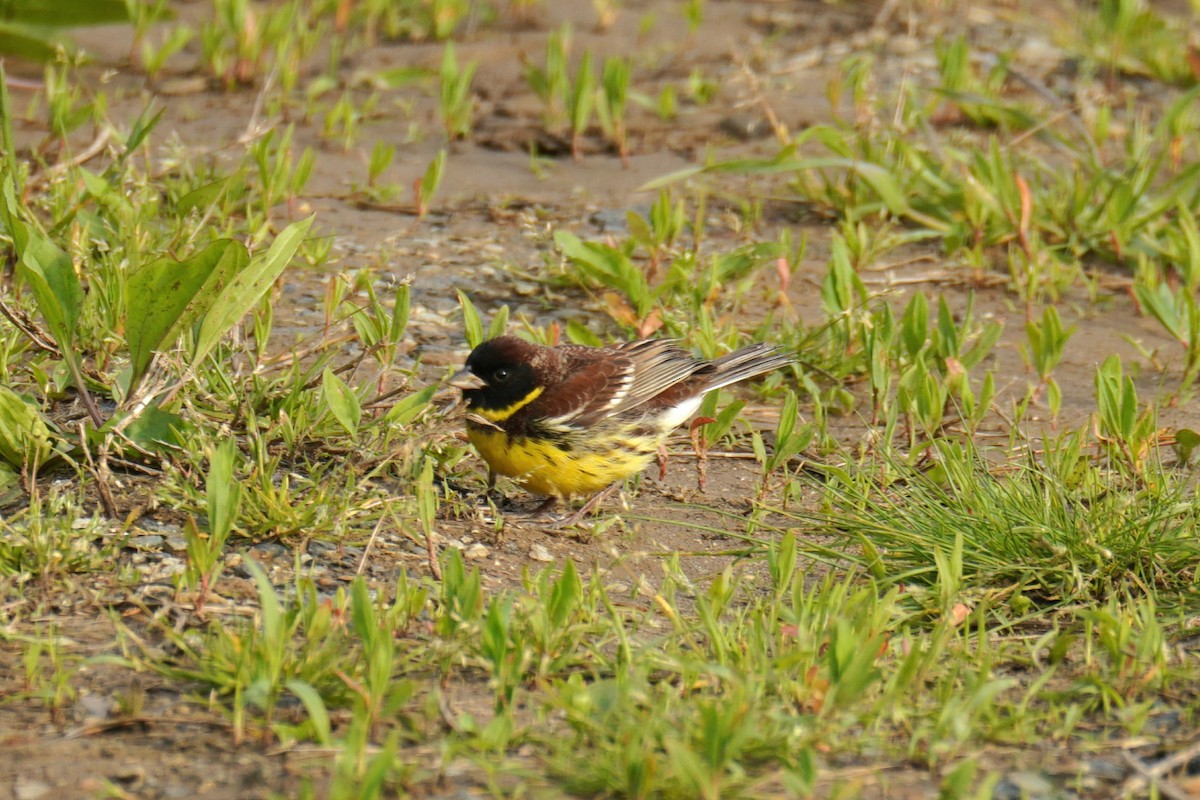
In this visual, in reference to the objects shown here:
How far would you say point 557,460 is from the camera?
5.16m

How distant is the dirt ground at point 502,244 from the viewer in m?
3.55

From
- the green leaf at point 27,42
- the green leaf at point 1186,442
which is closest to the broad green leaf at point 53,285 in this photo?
the green leaf at point 27,42

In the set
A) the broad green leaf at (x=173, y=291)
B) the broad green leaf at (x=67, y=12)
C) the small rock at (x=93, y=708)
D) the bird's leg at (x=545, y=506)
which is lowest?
the bird's leg at (x=545, y=506)

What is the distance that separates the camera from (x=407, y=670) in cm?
388

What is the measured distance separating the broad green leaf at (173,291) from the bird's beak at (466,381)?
968 mm

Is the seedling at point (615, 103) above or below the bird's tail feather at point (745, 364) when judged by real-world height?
above

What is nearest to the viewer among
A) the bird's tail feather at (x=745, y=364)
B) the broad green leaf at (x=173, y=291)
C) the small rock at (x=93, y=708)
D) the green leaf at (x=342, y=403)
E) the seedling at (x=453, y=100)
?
the small rock at (x=93, y=708)

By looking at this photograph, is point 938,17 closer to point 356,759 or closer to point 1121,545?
point 1121,545

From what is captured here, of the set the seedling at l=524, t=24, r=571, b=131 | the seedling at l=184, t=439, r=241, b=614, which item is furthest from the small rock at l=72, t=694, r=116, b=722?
the seedling at l=524, t=24, r=571, b=131

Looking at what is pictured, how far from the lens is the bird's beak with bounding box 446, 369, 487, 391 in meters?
5.33

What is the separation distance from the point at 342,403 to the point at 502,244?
254 centimetres

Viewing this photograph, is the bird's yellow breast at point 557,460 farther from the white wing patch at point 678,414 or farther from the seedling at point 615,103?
the seedling at point 615,103

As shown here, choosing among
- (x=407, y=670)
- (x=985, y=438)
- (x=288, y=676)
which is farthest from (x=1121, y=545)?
(x=288, y=676)

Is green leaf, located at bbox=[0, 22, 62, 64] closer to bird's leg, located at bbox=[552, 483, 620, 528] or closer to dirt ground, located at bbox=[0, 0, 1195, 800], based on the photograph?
dirt ground, located at bbox=[0, 0, 1195, 800]
